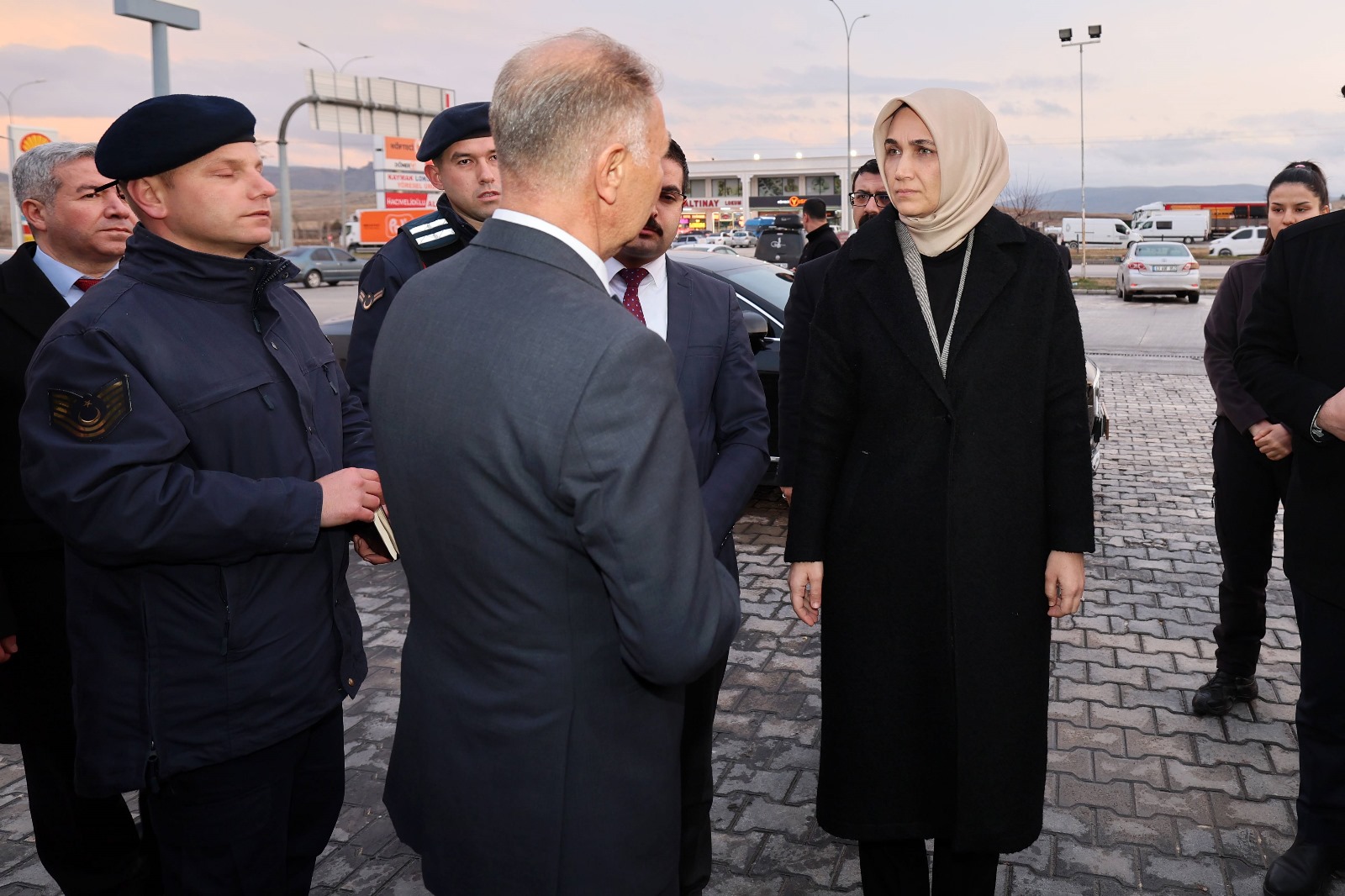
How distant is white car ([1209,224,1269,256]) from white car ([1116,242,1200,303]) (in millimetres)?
22196

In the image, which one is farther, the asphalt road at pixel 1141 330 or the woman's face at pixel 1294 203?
the asphalt road at pixel 1141 330

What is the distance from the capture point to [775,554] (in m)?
6.70

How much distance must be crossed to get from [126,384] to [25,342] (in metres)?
0.97

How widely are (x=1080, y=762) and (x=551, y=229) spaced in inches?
125

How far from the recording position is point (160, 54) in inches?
390

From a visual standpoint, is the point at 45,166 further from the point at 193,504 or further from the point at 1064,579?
the point at 1064,579

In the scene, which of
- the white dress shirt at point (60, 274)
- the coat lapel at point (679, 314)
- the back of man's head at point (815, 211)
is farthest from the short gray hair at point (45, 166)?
the back of man's head at point (815, 211)

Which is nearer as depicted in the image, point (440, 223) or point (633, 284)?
point (633, 284)

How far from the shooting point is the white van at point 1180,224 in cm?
5947

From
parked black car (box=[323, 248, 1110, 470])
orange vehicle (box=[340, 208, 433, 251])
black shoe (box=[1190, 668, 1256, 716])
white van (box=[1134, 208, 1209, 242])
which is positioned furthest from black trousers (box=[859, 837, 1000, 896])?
white van (box=[1134, 208, 1209, 242])

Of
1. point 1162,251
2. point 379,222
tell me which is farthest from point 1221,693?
point 379,222

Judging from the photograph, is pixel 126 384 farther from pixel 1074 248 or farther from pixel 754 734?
pixel 1074 248

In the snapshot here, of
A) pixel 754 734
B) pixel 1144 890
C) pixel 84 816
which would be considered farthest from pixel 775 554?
pixel 84 816

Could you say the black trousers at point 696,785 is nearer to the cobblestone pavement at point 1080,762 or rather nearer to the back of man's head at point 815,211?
the cobblestone pavement at point 1080,762
